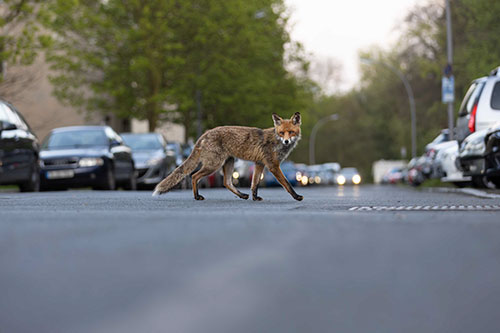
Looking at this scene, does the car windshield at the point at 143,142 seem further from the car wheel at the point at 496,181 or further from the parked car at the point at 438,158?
the car wheel at the point at 496,181

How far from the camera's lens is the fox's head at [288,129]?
449 inches

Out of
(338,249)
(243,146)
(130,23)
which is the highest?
(130,23)

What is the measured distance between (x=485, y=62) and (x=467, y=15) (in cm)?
387

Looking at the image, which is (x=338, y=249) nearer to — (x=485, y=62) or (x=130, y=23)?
(x=130, y=23)

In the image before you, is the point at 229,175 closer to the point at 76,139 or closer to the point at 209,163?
the point at 209,163

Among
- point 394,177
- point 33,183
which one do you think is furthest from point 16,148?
point 394,177

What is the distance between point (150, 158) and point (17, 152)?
7548 millimetres

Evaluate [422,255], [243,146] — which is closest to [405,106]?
[243,146]

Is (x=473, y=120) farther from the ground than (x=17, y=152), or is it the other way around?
(x=473, y=120)

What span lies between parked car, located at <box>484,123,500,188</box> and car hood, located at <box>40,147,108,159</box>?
905 cm

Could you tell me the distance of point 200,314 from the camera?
18.2 feet

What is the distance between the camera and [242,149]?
11.6 metres

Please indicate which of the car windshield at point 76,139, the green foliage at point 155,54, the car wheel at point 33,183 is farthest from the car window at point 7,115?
the green foliage at point 155,54

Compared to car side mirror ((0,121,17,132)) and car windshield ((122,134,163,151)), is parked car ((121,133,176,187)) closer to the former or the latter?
car windshield ((122,134,163,151))
